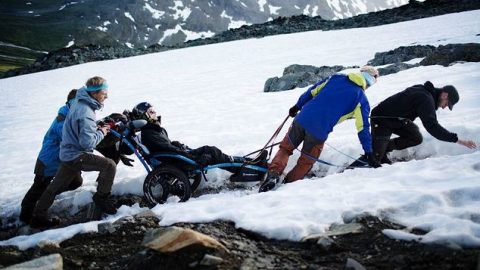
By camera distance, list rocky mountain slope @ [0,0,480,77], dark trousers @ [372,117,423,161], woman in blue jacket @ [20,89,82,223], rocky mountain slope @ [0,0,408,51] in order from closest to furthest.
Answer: woman in blue jacket @ [20,89,82,223]
dark trousers @ [372,117,423,161]
rocky mountain slope @ [0,0,480,77]
rocky mountain slope @ [0,0,408,51]

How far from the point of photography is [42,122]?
53.3 feet

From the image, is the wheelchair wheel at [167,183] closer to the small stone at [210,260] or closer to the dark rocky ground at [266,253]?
the dark rocky ground at [266,253]

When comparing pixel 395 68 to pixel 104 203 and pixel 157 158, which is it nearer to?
pixel 157 158

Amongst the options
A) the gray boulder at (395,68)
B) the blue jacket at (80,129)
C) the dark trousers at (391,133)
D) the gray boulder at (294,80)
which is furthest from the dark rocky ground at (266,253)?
the gray boulder at (395,68)

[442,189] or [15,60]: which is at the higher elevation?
[15,60]

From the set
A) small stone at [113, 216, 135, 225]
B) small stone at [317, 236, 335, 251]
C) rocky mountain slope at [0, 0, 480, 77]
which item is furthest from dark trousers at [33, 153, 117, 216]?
rocky mountain slope at [0, 0, 480, 77]

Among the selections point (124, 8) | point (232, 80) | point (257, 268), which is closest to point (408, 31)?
point (232, 80)

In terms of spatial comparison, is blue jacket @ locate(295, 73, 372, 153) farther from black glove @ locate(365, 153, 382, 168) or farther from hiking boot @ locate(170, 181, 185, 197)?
hiking boot @ locate(170, 181, 185, 197)

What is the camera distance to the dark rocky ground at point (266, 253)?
3.63 meters

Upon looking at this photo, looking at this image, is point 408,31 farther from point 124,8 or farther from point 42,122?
point 124,8

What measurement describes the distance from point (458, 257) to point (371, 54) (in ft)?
70.8

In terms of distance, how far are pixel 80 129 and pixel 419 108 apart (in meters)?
5.88

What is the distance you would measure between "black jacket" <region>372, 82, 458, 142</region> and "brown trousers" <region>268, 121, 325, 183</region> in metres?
1.52

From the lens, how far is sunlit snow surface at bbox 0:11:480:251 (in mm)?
4758
